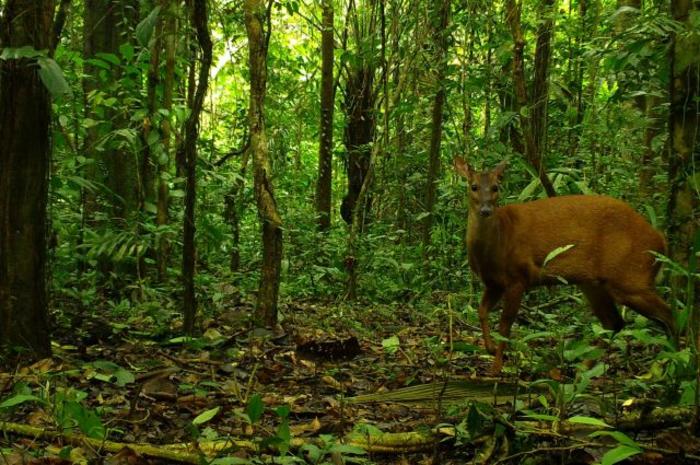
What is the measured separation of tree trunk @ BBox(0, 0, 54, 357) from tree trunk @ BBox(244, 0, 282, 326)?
5.50 ft

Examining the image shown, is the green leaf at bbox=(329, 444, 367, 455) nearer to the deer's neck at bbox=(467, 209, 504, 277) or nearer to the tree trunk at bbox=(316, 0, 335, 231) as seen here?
the deer's neck at bbox=(467, 209, 504, 277)

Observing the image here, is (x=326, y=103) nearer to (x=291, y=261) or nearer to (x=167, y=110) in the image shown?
(x=291, y=261)

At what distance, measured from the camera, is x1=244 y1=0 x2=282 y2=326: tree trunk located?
521 centimetres

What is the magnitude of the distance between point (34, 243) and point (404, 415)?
2.08m

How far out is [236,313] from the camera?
600 cm

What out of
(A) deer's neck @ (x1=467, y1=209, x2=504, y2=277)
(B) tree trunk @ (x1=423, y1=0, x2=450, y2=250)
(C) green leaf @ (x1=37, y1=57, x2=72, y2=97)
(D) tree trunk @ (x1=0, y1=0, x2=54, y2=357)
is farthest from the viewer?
(B) tree trunk @ (x1=423, y1=0, x2=450, y2=250)

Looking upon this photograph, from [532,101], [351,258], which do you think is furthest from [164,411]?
[532,101]

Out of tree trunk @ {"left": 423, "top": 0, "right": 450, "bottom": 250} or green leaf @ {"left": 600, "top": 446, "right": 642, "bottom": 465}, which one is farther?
tree trunk @ {"left": 423, "top": 0, "right": 450, "bottom": 250}

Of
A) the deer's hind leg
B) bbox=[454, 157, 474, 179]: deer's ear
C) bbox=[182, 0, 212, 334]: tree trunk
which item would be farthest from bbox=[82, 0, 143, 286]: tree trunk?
the deer's hind leg

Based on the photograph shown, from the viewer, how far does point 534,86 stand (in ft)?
23.8

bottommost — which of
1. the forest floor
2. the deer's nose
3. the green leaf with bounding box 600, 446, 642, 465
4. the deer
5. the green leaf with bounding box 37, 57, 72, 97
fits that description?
the forest floor

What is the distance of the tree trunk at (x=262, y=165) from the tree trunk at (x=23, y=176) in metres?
1.68

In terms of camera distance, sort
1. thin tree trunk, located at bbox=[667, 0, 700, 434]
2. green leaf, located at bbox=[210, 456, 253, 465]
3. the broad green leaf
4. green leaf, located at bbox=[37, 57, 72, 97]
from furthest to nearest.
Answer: thin tree trunk, located at bbox=[667, 0, 700, 434] < the broad green leaf < green leaf, located at bbox=[37, 57, 72, 97] < green leaf, located at bbox=[210, 456, 253, 465]

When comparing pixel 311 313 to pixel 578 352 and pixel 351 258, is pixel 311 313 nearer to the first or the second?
pixel 351 258
